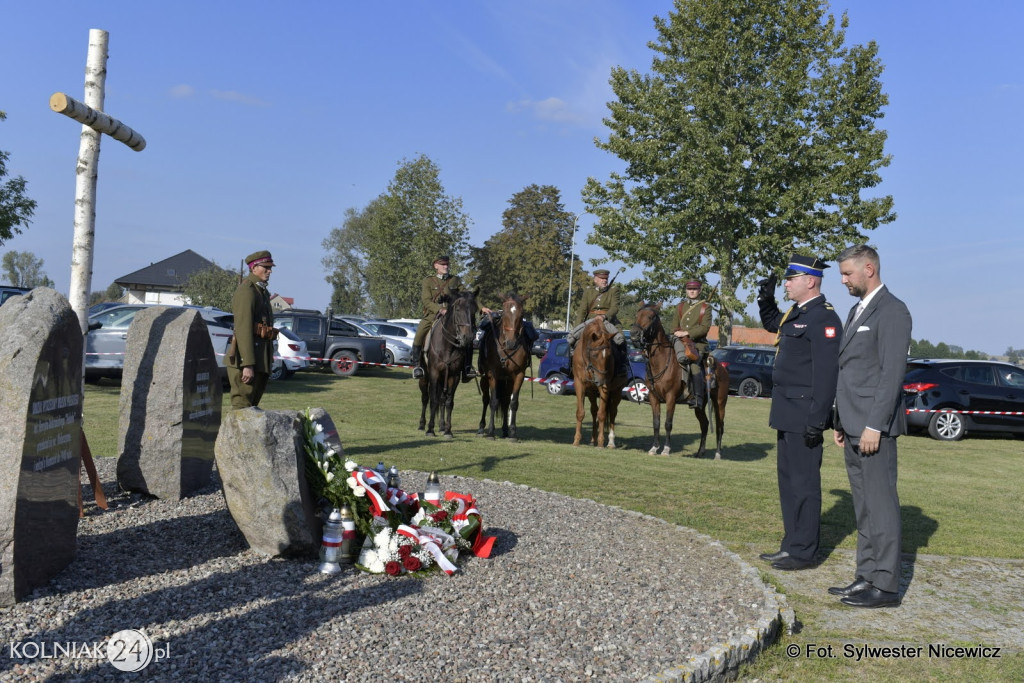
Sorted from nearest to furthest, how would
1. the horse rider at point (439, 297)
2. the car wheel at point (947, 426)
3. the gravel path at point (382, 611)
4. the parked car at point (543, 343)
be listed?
the gravel path at point (382, 611), the horse rider at point (439, 297), the car wheel at point (947, 426), the parked car at point (543, 343)

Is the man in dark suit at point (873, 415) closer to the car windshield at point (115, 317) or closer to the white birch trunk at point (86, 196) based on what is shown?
the white birch trunk at point (86, 196)

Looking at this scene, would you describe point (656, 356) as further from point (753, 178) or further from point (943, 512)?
point (753, 178)

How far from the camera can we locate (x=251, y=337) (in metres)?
8.21

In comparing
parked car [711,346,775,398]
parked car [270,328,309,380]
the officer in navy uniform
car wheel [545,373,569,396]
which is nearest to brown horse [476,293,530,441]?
the officer in navy uniform

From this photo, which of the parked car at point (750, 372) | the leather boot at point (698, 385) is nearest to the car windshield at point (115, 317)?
the leather boot at point (698, 385)

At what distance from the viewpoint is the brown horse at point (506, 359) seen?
13594 mm

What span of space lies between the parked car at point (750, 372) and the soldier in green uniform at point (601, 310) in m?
13.9

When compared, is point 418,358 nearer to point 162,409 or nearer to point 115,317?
point 162,409

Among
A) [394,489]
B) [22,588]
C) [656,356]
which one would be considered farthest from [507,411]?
[22,588]

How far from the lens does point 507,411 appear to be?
14.2 meters

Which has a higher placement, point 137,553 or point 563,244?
point 563,244

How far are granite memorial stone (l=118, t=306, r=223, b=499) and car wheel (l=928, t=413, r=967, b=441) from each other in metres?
17.2

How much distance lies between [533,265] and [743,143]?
35504mm

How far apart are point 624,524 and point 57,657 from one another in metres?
4.67
